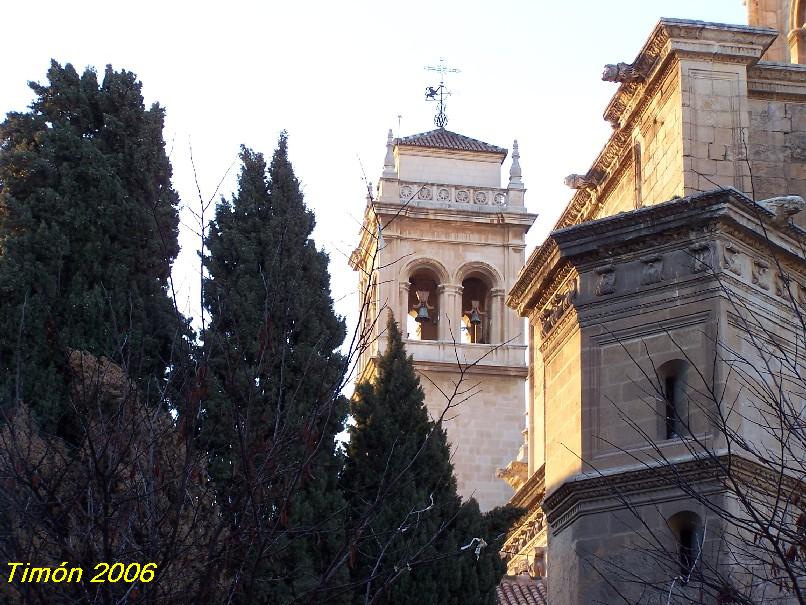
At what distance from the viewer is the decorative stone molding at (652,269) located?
45.8 feet

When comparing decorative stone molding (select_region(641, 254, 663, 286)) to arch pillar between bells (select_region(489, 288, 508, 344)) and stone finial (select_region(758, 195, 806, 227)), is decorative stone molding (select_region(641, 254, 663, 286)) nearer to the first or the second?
stone finial (select_region(758, 195, 806, 227))

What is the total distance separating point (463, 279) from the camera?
47.0 metres

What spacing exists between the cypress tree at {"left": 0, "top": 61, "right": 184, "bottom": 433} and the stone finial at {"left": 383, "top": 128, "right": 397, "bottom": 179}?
2578 centimetres

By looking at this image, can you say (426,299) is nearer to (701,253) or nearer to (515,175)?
(515,175)

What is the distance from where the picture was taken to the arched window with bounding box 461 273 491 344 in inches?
1842

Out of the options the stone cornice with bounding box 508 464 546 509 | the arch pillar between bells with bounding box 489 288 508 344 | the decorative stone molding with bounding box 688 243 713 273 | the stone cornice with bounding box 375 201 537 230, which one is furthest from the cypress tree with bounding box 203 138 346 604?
the stone cornice with bounding box 375 201 537 230

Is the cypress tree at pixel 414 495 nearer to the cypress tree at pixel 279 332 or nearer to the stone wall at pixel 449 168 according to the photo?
the cypress tree at pixel 279 332

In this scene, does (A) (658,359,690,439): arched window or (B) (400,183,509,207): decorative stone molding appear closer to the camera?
(A) (658,359,690,439): arched window

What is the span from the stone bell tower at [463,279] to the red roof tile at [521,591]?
14574mm

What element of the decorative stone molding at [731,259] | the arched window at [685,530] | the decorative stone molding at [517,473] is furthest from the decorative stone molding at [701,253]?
the decorative stone molding at [517,473]

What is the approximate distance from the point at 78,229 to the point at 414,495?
17.3 ft

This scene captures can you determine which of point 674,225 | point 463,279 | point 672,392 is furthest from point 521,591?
point 463,279

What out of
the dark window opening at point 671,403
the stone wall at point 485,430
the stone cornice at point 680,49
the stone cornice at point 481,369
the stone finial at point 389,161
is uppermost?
the stone finial at point 389,161

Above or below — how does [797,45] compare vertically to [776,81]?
above
